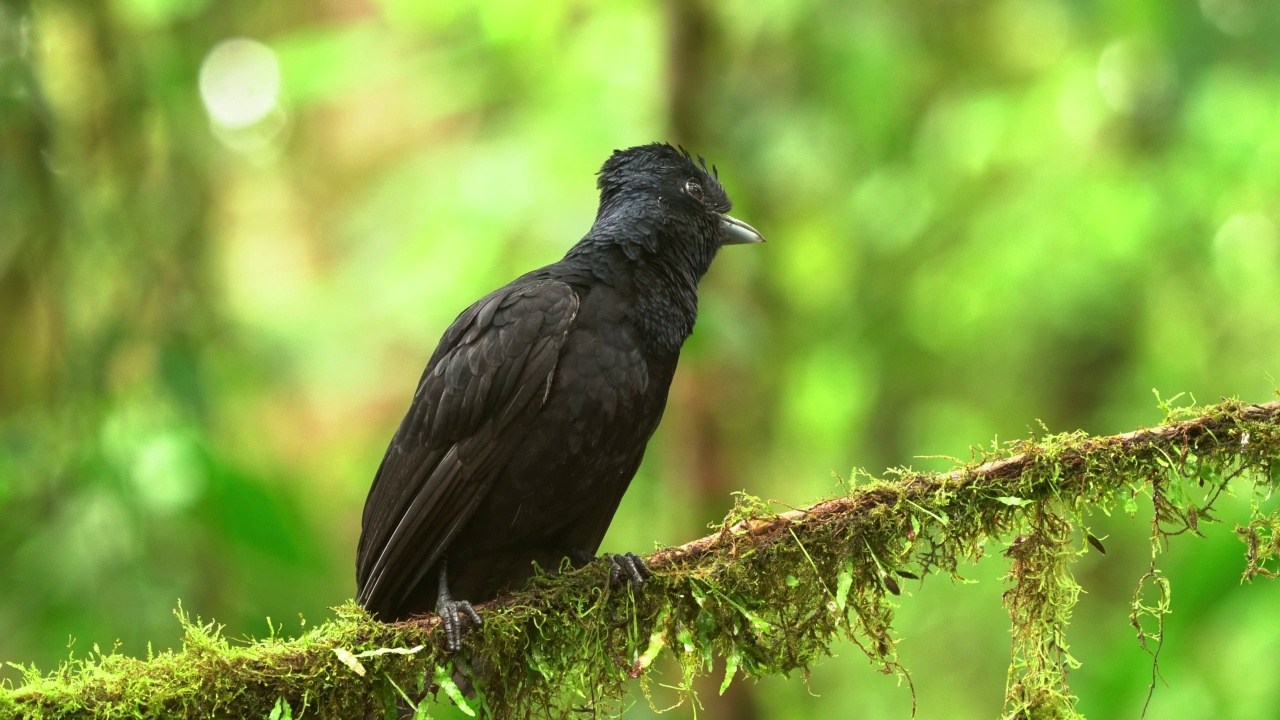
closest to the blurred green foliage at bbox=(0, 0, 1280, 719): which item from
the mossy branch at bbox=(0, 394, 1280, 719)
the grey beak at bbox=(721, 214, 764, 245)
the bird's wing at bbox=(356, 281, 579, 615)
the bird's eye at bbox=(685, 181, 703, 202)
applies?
the grey beak at bbox=(721, 214, 764, 245)

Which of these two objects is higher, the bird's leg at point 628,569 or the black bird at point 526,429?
the black bird at point 526,429

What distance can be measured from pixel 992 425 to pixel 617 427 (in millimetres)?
4436

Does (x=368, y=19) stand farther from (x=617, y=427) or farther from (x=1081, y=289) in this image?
(x=617, y=427)

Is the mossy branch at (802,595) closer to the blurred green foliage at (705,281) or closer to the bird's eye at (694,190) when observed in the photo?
the blurred green foliage at (705,281)

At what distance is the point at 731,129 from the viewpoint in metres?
5.17

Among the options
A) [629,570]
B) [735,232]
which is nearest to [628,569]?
[629,570]

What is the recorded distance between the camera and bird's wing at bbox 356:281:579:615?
2850 mm

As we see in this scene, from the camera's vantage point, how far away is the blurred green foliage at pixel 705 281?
13.4 ft

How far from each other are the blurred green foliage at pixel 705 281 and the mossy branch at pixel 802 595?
84 centimetres

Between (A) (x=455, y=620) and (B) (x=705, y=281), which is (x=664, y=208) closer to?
(A) (x=455, y=620)

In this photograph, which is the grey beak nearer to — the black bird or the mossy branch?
the black bird

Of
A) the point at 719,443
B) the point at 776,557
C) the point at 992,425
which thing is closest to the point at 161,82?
the point at 719,443

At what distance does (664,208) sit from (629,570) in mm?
1287

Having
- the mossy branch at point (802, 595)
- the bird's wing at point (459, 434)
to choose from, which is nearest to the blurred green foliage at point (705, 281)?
the mossy branch at point (802, 595)
